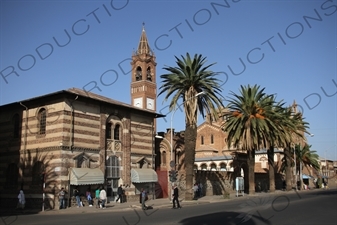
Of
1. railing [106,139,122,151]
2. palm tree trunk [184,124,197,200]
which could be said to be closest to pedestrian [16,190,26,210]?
railing [106,139,122,151]

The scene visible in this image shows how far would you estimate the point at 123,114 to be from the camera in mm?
34406

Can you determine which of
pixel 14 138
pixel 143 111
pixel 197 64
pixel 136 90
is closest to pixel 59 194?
pixel 14 138

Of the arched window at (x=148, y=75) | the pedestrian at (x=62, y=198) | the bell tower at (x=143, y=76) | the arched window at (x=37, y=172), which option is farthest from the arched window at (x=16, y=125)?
the arched window at (x=148, y=75)

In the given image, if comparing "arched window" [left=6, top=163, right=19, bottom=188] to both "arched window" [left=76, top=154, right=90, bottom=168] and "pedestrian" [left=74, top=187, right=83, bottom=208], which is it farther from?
"pedestrian" [left=74, top=187, right=83, bottom=208]

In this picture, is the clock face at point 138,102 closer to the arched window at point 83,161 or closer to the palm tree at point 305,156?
the palm tree at point 305,156

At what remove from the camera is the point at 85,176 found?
94.1ft

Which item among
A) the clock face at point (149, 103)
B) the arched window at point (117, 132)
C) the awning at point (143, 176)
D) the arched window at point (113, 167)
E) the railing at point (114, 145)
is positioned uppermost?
the clock face at point (149, 103)

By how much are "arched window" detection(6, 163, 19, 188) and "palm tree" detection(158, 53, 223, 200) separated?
14507 millimetres

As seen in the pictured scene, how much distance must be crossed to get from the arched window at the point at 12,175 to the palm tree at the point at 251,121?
22.4 metres

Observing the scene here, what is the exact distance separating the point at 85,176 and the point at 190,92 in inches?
462

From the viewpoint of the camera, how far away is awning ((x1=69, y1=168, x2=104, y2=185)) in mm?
28128

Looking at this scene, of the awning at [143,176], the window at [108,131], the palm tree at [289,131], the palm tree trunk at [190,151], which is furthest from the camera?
the palm tree at [289,131]

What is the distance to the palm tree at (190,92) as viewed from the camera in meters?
32.8

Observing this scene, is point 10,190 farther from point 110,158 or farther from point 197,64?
point 197,64
